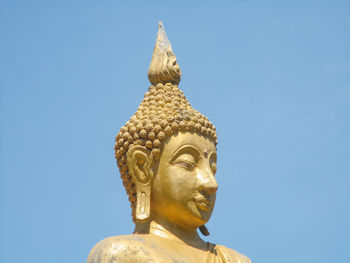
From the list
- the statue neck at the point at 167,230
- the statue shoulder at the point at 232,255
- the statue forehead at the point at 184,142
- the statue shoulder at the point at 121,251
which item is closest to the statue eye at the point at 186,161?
the statue forehead at the point at 184,142

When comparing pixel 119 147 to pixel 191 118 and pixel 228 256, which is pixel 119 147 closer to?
pixel 191 118

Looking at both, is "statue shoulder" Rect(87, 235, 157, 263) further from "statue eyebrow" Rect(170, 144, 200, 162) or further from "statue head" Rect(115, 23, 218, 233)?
"statue eyebrow" Rect(170, 144, 200, 162)

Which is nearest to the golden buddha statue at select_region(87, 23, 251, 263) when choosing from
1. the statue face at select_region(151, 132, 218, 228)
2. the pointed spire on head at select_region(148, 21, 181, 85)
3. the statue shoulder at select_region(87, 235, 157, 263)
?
the statue face at select_region(151, 132, 218, 228)

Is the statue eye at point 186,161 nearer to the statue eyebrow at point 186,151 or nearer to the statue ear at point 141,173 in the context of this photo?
the statue eyebrow at point 186,151

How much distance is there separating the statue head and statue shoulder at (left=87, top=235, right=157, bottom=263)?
534mm

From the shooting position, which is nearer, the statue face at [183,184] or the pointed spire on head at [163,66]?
the statue face at [183,184]

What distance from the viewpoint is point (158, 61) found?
13.4 meters

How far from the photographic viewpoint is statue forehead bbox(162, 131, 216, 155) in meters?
12.4

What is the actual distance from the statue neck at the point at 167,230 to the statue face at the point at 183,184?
8cm

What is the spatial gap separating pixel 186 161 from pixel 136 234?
1306mm

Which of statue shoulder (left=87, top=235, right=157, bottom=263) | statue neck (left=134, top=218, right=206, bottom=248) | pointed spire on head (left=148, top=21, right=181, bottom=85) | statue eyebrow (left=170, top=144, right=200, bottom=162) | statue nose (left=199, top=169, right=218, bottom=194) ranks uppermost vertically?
pointed spire on head (left=148, top=21, right=181, bottom=85)

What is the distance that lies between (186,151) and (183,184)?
519mm

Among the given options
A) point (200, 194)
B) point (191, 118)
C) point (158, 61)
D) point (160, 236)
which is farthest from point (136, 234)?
point (158, 61)

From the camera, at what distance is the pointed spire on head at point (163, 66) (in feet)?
43.6
